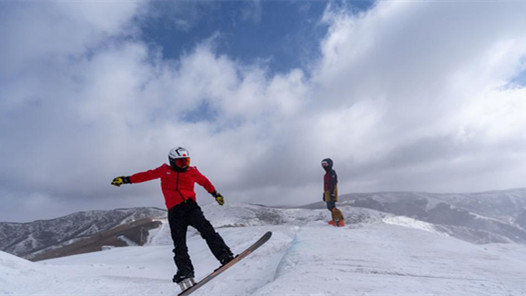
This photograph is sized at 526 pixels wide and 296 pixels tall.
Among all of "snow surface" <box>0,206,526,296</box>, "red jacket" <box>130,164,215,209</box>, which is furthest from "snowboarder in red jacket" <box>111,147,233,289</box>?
"snow surface" <box>0,206,526,296</box>

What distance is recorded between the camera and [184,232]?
262 inches

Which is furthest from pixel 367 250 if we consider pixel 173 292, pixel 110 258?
pixel 110 258

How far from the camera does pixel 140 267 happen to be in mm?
13523

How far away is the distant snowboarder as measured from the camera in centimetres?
1493

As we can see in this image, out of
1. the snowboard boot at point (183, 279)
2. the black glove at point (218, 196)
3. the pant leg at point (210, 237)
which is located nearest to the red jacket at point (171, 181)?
the pant leg at point (210, 237)

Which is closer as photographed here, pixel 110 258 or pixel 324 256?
pixel 324 256

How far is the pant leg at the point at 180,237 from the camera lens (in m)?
6.27

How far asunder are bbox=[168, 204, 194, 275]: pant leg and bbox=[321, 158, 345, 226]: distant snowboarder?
9990 millimetres

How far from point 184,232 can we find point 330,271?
3449 millimetres

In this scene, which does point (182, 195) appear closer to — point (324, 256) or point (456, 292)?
point (324, 256)

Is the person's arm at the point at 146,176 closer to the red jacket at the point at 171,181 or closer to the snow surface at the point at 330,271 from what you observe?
the red jacket at the point at 171,181

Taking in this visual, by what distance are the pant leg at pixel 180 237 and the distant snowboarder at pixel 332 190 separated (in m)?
9.99

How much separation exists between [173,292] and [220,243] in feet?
12.9

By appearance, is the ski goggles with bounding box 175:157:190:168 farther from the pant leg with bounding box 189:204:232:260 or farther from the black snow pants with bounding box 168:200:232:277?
the pant leg with bounding box 189:204:232:260
